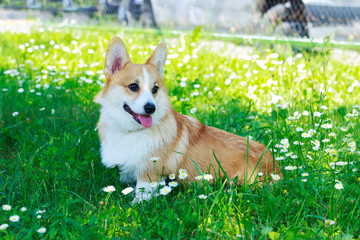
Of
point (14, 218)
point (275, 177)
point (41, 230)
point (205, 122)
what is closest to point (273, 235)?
point (275, 177)

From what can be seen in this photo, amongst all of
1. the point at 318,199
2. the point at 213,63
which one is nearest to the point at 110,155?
the point at 318,199

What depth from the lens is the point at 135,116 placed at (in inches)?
96.8

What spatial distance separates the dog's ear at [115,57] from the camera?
2540 mm

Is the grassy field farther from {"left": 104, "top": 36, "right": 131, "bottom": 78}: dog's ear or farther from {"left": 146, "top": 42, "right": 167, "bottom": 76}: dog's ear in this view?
{"left": 146, "top": 42, "right": 167, "bottom": 76}: dog's ear

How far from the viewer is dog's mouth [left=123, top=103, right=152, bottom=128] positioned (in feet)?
8.00

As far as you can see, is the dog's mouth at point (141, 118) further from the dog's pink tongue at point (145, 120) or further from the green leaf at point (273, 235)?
the green leaf at point (273, 235)

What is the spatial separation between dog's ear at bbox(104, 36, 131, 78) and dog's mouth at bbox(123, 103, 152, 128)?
0.30m

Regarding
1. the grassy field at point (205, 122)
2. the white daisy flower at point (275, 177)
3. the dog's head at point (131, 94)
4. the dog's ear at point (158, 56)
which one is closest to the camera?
the grassy field at point (205, 122)

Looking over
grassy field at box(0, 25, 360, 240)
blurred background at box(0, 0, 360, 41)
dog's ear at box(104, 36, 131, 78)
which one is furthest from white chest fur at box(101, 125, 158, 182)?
blurred background at box(0, 0, 360, 41)

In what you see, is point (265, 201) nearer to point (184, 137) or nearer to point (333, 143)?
point (184, 137)

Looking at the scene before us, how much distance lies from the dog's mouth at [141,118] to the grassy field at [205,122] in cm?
43

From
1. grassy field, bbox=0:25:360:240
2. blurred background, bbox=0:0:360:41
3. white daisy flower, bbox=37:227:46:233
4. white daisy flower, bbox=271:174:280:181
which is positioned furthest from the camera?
blurred background, bbox=0:0:360:41

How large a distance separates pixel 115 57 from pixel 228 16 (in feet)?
11.4

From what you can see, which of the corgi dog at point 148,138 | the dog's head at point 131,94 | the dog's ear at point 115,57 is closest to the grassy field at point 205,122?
the corgi dog at point 148,138
